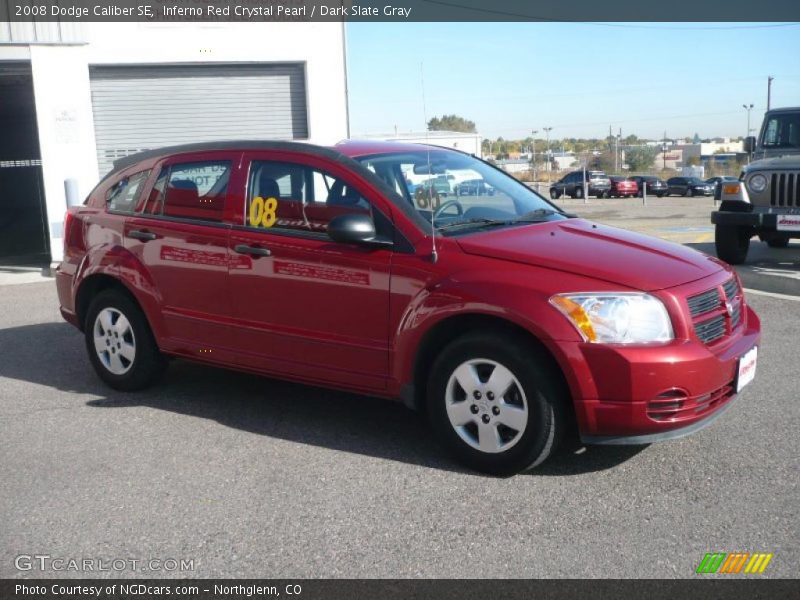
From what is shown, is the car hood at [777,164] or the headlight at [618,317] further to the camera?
the car hood at [777,164]

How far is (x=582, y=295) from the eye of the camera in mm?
4059

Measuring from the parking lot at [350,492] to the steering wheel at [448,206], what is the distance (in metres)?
1.28

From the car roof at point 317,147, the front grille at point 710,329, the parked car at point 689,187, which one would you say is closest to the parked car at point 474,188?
the car roof at point 317,147

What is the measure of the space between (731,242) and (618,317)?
789 cm

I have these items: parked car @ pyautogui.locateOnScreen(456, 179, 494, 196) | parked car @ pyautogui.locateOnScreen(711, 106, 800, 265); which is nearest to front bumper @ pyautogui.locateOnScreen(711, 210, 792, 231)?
parked car @ pyautogui.locateOnScreen(711, 106, 800, 265)

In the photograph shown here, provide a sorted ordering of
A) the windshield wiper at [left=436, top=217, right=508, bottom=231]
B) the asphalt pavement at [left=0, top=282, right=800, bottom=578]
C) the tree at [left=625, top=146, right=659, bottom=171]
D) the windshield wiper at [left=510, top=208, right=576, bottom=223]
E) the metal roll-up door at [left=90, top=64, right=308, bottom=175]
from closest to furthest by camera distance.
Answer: the asphalt pavement at [left=0, top=282, right=800, bottom=578] < the windshield wiper at [left=436, top=217, right=508, bottom=231] < the windshield wiper at [left=510, top=208, right=576, bottom=223] < the metal roll-up door at [left=90, top=64, right=308, bottom=175] < the tree at [left=625, top=146, right=659, bottom=171]

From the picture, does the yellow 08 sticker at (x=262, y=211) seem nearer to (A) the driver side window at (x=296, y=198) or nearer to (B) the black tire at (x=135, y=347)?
(A) the driver side window at (x=296, y=198)

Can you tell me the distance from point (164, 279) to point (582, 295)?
284 centimetres

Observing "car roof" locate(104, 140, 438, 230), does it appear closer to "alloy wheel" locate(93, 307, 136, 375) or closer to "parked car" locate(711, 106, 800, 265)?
"alloy wheel" locate(93, 307, 136, 375)

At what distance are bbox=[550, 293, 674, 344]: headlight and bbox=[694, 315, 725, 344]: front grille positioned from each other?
23 centimetres

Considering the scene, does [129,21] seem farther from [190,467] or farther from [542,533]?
[542,533]

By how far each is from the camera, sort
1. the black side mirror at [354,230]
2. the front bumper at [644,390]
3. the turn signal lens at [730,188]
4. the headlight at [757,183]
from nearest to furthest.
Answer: the front bumper at [644,390]
the black side mirror at [354,230]
the headlight at [757,183]
the turn signal lens at [730,188]

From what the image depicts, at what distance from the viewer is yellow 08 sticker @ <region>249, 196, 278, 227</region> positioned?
16.8 ft

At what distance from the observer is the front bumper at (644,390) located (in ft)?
13.0
